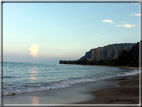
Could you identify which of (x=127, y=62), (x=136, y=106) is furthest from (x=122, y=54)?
(x=136, y=106)

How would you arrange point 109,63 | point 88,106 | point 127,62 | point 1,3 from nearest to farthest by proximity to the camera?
point 88,106 < point 1,3 < point 127,62 < point 109,63

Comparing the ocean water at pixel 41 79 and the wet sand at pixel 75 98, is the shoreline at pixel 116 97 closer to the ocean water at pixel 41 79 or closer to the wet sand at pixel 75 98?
the wet sand at pixel 75 98

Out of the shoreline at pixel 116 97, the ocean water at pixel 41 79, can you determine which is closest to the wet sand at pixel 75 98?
the shoreline at pixel 116 97

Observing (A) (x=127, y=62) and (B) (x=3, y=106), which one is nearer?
(B) (x=3, y=106)

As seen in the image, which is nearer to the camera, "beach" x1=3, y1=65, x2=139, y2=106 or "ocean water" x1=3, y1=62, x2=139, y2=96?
"beach" x1=3, y1=65, x2=139, y2=106

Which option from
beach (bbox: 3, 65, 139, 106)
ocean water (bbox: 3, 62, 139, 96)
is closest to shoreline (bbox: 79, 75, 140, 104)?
beach (bbox: 3, 65, 139, 106)

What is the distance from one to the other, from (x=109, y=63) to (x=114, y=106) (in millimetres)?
179634

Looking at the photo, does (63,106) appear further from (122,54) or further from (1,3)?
(122,54)

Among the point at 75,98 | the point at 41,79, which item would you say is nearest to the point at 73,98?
the point at 75,98

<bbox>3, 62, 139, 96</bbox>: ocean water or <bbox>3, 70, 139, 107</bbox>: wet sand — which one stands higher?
<bbox>3, 70, 139, 107</bbox>: wet sand

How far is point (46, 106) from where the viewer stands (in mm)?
6641

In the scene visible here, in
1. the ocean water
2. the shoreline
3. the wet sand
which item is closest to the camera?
the shoreline

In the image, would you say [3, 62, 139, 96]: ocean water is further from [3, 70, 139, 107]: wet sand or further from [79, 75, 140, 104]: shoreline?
[79, 75, 140, 104]: shoreline

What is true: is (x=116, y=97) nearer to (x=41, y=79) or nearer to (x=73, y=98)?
(x=73, y=98)
